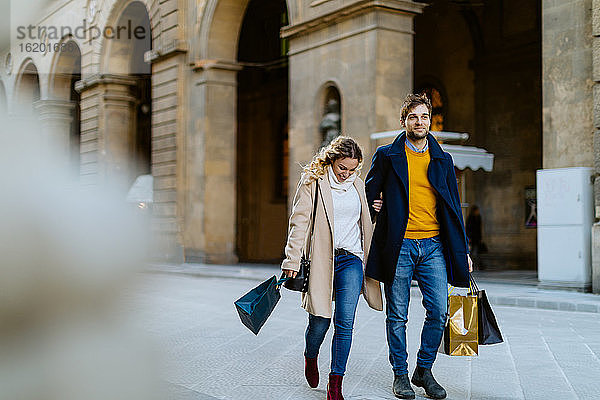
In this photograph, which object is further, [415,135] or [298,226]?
[415,135]

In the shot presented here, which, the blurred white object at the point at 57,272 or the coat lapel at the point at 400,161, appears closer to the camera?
the blurred white object at the point at 57,272

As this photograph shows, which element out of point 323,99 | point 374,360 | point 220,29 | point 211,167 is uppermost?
point 220,29

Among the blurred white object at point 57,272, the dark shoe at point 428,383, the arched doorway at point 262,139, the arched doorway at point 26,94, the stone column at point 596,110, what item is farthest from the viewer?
the arched doorway at point 262,139

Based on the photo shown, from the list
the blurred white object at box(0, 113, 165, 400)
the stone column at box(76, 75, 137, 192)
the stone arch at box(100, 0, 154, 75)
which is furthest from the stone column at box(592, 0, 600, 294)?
the stone column at box(76, 75, 137, 192)

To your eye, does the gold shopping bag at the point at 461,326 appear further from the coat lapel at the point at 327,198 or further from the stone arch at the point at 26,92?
the stone arch at the point at 26,92

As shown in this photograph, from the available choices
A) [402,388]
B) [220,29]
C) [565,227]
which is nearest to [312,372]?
[402,388]

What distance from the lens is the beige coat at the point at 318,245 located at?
472cm

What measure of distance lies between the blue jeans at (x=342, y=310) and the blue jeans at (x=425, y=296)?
0.88 feet

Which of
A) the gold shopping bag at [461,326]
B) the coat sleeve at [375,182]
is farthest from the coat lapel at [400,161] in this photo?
the gold shopping bag at [461,326]

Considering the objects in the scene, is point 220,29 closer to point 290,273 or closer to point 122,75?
point 122,75

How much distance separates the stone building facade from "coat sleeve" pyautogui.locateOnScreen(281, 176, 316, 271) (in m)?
5.16

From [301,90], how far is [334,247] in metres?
12.0

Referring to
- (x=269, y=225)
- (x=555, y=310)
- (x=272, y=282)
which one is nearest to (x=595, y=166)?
(x=555, y=310)

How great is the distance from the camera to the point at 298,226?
4.81 m
